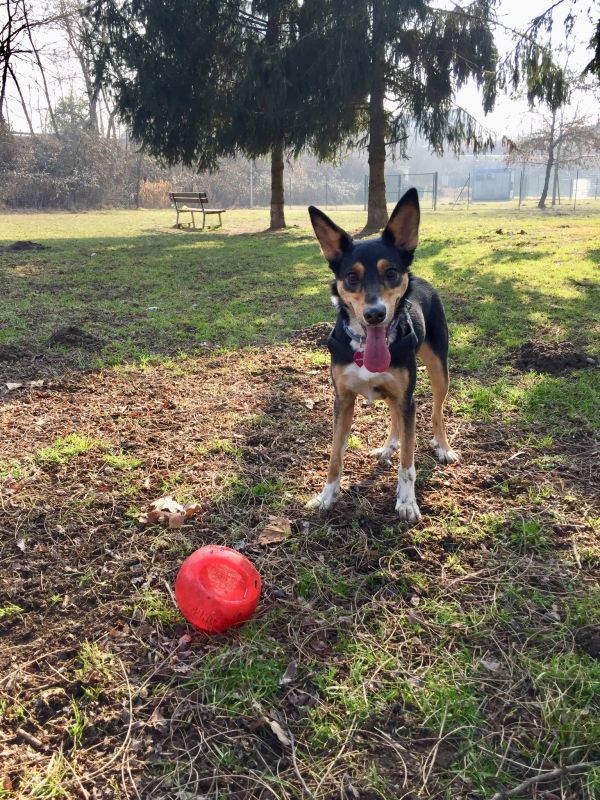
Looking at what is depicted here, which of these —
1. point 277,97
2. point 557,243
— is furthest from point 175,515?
point 277,97

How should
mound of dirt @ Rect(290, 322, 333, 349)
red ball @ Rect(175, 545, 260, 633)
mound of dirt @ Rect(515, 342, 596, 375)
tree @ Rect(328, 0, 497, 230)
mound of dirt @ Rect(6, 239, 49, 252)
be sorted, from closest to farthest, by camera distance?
red ball @ Rect(175, 545, 260, 633), mound of dirt @ Rect(515, 342, 596, 375), mound of dirt @ Rect(290, 322, 333, 349), mound of dirt @ Rect(6, 239, 49, 252), tree @ Rect(328, 0, 497, 230)

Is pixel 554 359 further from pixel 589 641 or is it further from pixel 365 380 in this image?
pixel 589 641

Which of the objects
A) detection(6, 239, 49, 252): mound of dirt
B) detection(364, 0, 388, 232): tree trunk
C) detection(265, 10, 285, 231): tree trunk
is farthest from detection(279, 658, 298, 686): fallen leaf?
detection(265, 10, 285, 231): tree trunk

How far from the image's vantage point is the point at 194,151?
19.5 meters

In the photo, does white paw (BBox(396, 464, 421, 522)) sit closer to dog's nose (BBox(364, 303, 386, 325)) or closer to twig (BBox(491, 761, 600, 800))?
dog's nose (BBox(364, 303, 386, 325))

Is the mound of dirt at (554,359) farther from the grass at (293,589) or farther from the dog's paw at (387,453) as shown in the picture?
the dog's paw at (387,453)

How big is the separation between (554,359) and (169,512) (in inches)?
162

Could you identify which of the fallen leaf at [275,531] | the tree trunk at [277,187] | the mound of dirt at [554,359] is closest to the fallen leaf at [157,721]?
the fallen leaf at [275,531]

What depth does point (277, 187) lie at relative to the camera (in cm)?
2117

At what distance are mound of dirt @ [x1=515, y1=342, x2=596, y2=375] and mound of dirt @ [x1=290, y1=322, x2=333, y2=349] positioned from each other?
7.11ft

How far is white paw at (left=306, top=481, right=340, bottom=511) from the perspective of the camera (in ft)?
11.4

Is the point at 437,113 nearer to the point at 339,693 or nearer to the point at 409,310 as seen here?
the point at 409,310

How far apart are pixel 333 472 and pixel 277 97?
17004mm

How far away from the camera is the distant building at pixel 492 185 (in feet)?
254
